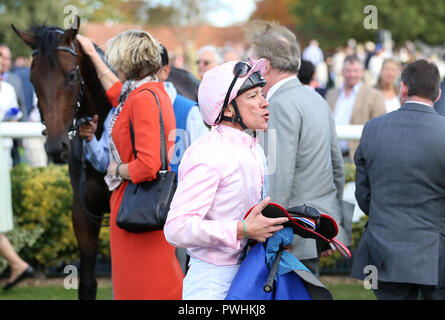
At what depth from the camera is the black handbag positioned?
3.59 meters

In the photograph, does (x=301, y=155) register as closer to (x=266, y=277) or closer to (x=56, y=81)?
(x=266, y=277)

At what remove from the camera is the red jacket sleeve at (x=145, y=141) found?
3596mm

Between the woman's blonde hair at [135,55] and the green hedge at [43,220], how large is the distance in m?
2.96

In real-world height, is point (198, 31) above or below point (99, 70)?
below

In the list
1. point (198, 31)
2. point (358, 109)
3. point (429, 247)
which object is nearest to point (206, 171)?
point (429, 247)

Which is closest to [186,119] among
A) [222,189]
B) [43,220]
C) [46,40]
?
[46,40]

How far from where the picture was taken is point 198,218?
8.29 feet

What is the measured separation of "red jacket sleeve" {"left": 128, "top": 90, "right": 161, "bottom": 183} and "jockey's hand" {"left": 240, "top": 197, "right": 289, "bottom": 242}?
121 cm

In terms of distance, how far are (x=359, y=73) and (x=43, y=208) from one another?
13.5 feet

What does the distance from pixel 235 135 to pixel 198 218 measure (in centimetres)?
42

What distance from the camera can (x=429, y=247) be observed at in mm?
→ 3678
